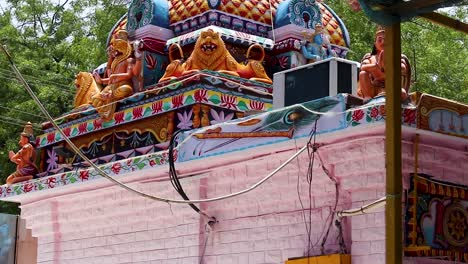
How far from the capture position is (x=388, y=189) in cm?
629

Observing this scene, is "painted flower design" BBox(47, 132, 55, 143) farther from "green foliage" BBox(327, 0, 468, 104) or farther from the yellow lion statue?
"green foliage" BBox(327, 0, 468, 104)

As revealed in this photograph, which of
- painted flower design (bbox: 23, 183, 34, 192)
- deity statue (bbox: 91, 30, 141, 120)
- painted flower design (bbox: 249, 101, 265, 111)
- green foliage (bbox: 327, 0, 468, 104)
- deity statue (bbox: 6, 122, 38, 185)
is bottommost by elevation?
painted flower design (bbox: 23, 183, 34, 192)

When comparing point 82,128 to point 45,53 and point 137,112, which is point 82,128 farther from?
point 45,53

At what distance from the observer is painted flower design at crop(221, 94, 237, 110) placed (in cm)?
1177

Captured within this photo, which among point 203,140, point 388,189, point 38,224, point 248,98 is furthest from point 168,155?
point 388,189

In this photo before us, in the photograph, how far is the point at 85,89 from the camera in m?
13.8

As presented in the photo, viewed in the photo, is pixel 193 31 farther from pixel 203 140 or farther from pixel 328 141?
pixel 328 141

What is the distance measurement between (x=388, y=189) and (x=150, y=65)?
7.20 m

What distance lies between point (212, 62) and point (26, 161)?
303cm

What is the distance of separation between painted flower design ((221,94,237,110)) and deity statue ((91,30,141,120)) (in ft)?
4.85

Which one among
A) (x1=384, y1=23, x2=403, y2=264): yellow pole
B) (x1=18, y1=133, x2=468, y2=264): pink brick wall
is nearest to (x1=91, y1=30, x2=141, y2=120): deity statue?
(x1=18, y1=133, x2=468, y2=264): pink brick wall

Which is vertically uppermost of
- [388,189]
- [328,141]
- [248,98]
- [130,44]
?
[130,44]

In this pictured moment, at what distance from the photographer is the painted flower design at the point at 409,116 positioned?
9109 mm

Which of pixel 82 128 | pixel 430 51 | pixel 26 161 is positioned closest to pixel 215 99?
pixel 82 128
